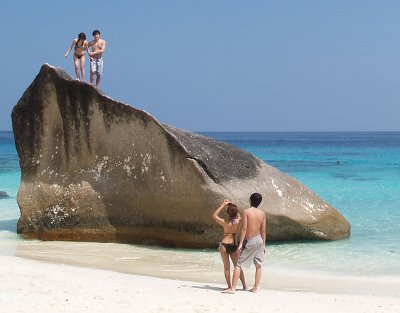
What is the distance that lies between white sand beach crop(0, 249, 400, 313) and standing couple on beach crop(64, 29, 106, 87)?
4.62 m

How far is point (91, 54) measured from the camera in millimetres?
11086

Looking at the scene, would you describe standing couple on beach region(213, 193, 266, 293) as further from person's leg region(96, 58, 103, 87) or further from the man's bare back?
person's leg region(96, 58, 103, 87)

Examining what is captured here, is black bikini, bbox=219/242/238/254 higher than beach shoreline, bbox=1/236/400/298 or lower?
higher

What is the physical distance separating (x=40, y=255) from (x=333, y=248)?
13.1 ft

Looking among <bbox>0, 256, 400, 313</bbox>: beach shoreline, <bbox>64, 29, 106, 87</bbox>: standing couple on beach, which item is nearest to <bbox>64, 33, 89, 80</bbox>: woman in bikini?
<bbox>64, 29, 106, 87</bbox>: standing couple on beach

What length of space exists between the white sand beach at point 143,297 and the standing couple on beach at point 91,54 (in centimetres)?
462

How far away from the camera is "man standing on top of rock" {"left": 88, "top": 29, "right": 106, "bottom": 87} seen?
11047mm

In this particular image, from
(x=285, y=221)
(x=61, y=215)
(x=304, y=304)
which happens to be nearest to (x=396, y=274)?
(x=285, y=221)

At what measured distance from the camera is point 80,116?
32.6 feet

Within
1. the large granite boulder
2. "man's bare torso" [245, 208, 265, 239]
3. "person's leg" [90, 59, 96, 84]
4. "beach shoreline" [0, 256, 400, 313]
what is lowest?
"beach shoreline" [0, 256, 400, 313]

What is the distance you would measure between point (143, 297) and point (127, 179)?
3792mm

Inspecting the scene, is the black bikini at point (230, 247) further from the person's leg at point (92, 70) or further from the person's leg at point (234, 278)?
the person's leg at point (92, 70)

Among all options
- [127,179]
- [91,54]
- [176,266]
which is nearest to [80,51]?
[91,54]

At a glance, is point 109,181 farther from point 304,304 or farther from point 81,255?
point 304,304
